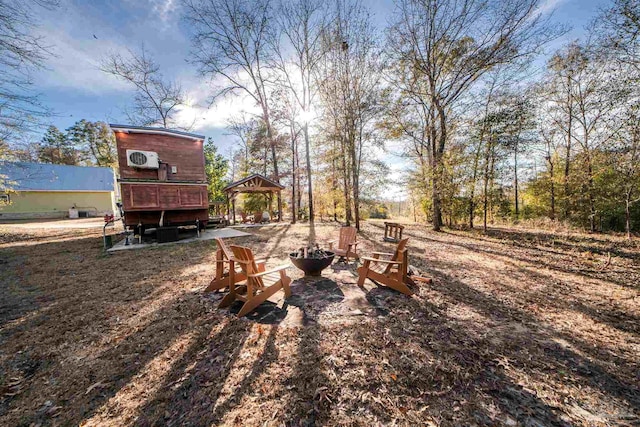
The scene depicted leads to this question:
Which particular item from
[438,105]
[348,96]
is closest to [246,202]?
[348,96]

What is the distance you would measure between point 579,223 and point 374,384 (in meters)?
17.1

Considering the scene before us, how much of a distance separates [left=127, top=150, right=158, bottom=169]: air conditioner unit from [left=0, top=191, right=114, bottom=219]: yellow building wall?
20949mm

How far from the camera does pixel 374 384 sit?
6.47ft

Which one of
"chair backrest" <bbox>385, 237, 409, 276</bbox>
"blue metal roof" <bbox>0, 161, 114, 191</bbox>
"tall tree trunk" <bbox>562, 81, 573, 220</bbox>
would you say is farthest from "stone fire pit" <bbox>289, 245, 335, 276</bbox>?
"blue metal roof" <bbox>0, 161, 114, 191</bbox>

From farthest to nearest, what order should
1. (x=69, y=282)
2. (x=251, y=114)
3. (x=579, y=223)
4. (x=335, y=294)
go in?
(x=251, y=114), (x=579, y=223), (x=69, y=282), (x=335, y=294)

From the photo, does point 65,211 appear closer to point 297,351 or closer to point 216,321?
point 216,321

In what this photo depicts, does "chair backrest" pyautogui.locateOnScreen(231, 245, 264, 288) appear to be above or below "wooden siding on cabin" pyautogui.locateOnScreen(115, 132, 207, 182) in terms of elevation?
below

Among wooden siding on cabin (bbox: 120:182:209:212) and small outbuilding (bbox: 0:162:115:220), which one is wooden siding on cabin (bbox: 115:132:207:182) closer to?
wooden siding on cabin (bbox: 120:182:209:212)

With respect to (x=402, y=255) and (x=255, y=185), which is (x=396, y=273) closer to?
(x=402, y=255)

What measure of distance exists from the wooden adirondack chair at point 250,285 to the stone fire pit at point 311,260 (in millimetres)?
736

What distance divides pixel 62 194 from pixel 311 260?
1218 inches

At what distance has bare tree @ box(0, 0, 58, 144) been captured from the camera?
559 centimetres

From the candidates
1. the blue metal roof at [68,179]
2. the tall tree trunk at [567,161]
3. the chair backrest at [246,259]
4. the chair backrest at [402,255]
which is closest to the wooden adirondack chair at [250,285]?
the chair backrest at [246,259]

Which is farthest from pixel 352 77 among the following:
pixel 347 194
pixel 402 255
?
pixel 402 255
